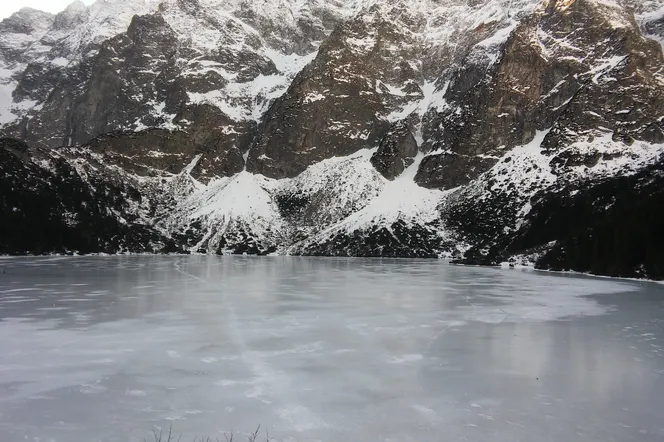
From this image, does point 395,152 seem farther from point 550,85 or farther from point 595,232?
point 595,232

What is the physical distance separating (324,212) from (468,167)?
39.4m

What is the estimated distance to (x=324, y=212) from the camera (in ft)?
433

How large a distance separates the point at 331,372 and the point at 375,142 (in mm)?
151597

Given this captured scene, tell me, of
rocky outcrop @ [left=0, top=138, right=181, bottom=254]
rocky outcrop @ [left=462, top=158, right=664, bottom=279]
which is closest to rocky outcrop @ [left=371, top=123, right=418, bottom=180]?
rocky outcrop @ [left=462, top=158, right=664, bottom=279]

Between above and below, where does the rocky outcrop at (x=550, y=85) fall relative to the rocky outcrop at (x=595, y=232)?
above

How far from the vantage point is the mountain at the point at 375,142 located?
10025 cm

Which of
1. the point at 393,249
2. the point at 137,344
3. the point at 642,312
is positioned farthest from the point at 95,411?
the point at 393,249

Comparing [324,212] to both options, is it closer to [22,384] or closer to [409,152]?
[409,152]

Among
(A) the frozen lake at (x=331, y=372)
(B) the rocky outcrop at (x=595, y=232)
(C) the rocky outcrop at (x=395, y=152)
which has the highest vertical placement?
(C) the rocky outcrop at (x=395, y=152)

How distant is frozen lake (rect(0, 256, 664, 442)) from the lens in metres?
8.55

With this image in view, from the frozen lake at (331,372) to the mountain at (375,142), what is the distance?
1586 inches

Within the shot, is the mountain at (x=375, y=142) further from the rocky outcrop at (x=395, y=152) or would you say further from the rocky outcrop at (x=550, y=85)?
the rocky outcrop at (x=395, y=152)

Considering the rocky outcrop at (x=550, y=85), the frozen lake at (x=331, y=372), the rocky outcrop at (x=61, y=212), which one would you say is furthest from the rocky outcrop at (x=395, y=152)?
the frozen lake at (x=331, y=372)

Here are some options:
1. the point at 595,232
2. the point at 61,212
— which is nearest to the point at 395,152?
the point at 61,212
